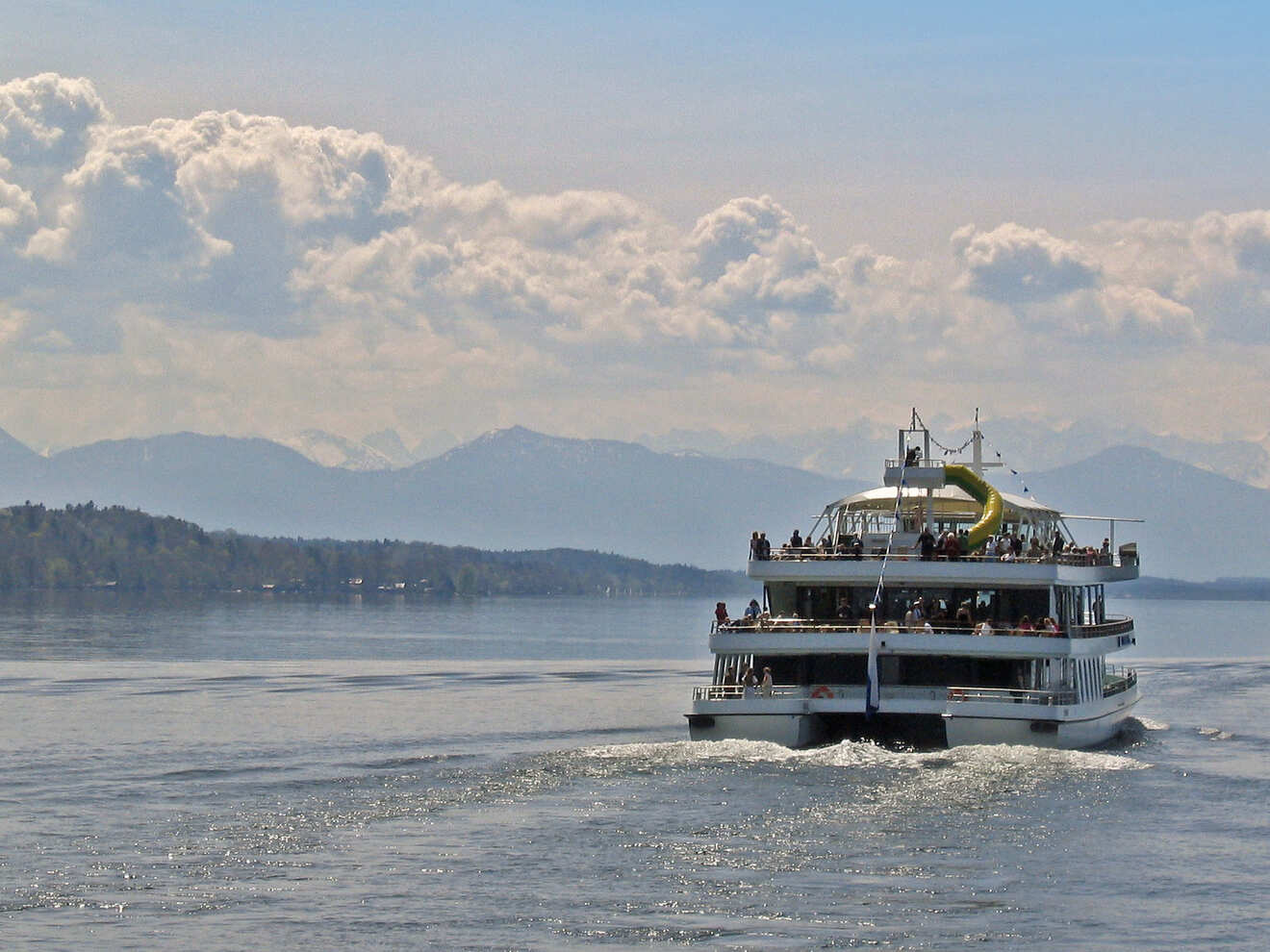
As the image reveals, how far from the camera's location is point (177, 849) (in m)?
39.2

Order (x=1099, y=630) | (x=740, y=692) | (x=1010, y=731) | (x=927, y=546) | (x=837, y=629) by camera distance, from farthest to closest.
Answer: (x=1099, y=630) < (x=927, y=546) < (x=740, y=692) < (x=837, y=629) < (x=1010, y=731)

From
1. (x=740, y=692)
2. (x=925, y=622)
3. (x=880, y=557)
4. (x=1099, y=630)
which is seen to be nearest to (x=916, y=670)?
(x=925, y=622)

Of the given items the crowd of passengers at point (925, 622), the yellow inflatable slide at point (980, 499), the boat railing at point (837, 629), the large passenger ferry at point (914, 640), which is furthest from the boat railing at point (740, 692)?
the yellow inflatable slide at point (980, 499)

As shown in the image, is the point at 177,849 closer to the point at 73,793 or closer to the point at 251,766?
the point at 73,793

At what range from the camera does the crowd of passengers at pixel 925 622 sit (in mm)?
55219

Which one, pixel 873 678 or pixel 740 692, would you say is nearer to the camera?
pixel 873 678

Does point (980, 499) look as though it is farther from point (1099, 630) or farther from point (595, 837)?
point (595, 837)

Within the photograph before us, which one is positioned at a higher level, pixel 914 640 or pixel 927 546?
pixel 927 546

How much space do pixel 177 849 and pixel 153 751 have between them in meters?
18.8

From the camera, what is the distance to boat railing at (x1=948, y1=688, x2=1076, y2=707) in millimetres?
53750

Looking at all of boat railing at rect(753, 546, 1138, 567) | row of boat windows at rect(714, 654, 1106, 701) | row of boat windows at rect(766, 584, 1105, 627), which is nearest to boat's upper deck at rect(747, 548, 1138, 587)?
boat railing at rect(753, 546, 1138, 567)

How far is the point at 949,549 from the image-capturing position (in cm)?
5644

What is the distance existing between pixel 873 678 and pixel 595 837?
13805mm

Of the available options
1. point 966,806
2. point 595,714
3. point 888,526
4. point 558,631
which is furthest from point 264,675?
point 558,631
